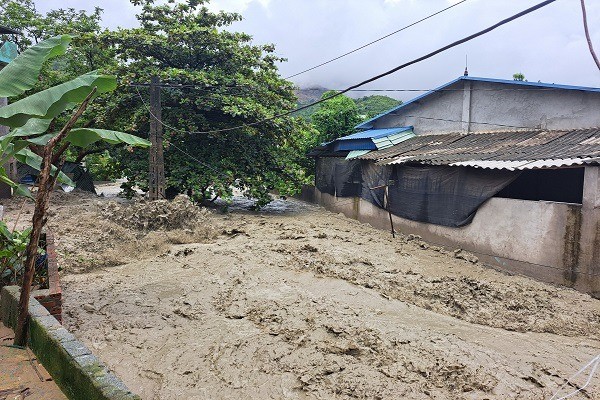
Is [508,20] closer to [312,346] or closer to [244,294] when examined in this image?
[312,346]

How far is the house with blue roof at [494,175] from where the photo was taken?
25.7 ft

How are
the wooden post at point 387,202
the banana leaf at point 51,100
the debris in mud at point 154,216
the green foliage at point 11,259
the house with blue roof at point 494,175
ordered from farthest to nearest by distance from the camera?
1. the wooden post at point 387,202
2. the debris in mud at point 154,216
3. the house with blue roof at point 494,175
4. the green foliage at point 11,259
5. the banana leaf at point 51,100

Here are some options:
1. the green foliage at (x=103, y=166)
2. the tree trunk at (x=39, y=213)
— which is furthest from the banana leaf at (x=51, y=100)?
the green foliage at (x=103, y=166)

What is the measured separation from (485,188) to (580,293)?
2778mm

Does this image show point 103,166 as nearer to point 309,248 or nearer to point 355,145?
point 355,145

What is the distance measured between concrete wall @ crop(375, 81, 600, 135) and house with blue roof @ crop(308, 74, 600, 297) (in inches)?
1.0

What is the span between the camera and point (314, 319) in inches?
242

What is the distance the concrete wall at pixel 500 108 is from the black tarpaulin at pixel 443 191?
10.6 ft

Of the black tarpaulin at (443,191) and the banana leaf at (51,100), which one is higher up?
the banana leaf at (51,100)

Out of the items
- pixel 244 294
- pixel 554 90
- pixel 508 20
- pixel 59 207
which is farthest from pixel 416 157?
pixel 59 207

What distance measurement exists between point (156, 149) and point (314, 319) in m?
8.70

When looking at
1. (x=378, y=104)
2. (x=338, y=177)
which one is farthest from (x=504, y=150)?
(x=378, y=104)

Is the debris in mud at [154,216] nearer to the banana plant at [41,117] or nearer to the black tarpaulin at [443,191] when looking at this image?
the black tarpaulin at [443,191]

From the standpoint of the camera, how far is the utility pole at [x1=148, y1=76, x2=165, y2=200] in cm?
1278
